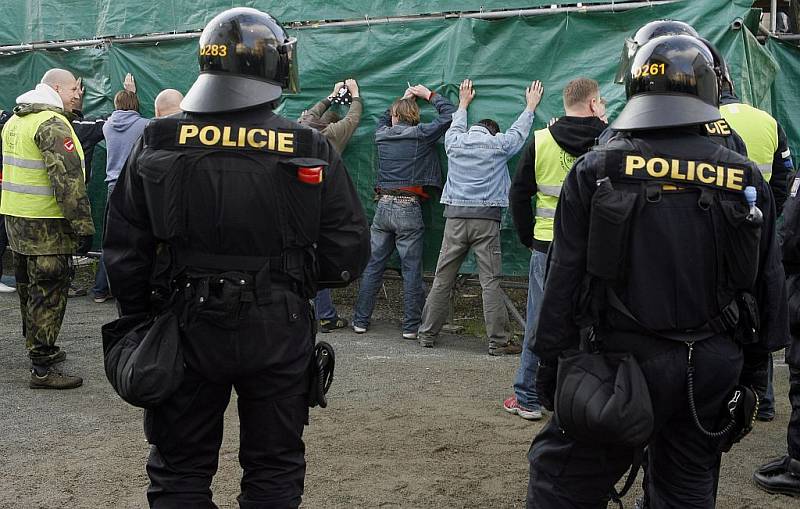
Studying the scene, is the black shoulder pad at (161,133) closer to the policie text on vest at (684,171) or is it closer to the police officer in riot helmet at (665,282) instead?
the police officer in riot helmet at (665,282)

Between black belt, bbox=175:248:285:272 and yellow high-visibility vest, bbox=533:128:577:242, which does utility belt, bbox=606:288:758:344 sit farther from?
yellow high-visibility vest, bbox=533:128:577:242

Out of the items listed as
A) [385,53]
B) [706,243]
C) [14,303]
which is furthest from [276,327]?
[14,303]

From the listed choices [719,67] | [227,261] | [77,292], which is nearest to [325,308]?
[77,292]

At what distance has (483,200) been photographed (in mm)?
7305

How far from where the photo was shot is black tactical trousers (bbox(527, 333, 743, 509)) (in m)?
2.98

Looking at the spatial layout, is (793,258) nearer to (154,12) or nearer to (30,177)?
(30,177)

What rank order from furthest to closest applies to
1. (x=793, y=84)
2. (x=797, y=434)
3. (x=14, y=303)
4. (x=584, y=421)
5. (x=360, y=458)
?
(x=14, y=303), (x=793, y=84), (x=360, y=458), (x=797, y=434), (x=584, y=421)

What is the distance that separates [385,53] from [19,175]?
349 centimetres

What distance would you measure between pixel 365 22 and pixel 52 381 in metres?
4.25

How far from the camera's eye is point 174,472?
3.29 metres

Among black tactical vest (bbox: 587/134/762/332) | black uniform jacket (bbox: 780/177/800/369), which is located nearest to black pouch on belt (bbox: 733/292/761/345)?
black tactical vest (bbox: 587/134/762/332)

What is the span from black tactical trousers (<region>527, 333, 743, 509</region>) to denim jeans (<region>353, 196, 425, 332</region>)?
15.6 feet

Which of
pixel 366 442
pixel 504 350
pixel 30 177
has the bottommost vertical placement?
pixel 366 442

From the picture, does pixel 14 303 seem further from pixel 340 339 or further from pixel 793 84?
pixel 793 84
